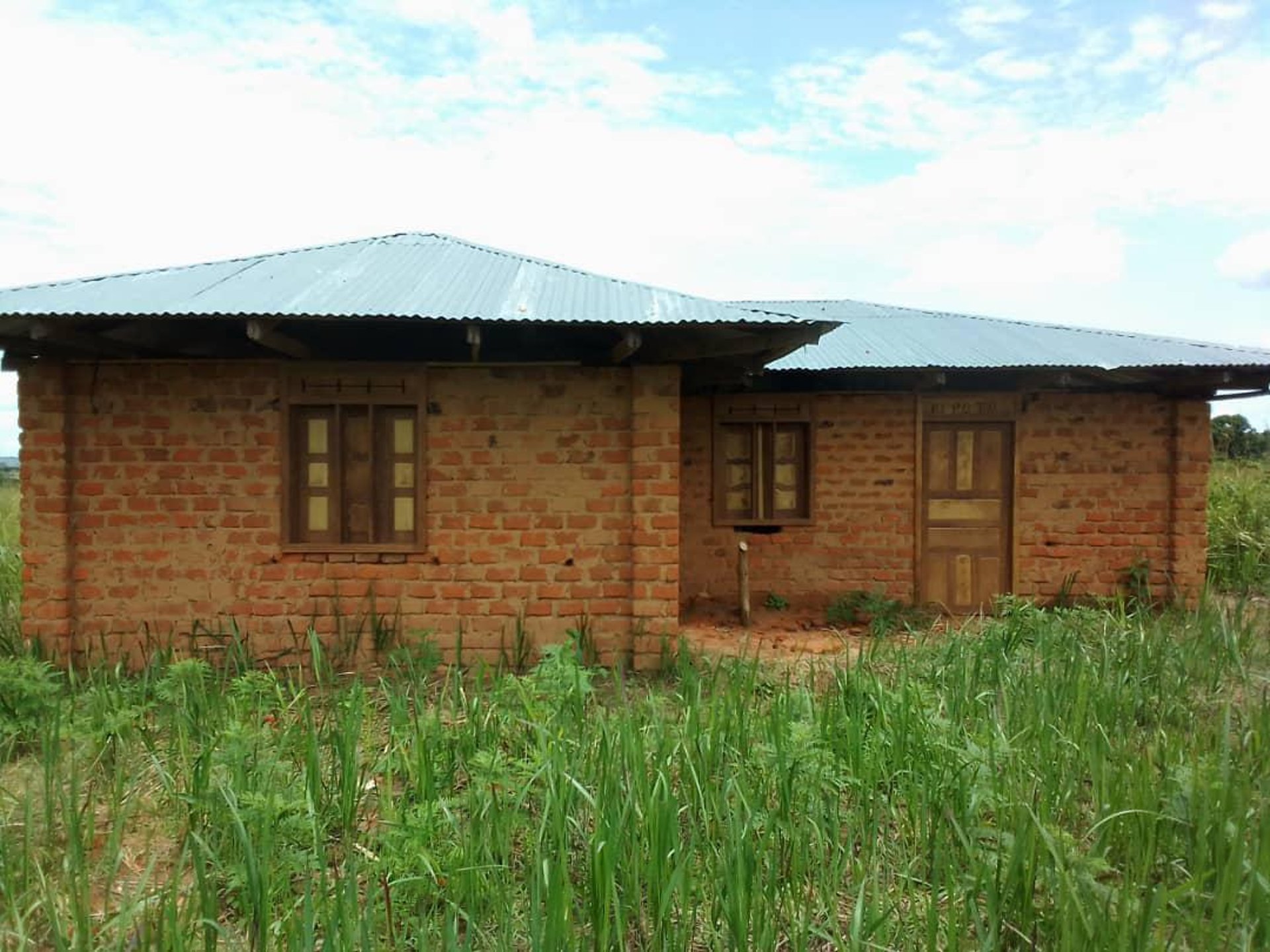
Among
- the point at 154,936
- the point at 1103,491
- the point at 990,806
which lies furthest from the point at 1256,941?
the point at 1103,491

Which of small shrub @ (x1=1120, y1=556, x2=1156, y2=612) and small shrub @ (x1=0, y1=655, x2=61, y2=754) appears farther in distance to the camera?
small shrub @ (x1=1120, y1=556, x2=1156, y2=612)

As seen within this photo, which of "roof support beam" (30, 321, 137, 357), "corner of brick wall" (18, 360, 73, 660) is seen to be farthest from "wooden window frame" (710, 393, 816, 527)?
"corner of brick wall" (18, 360, 73, 660)

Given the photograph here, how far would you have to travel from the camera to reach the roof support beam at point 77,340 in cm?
473

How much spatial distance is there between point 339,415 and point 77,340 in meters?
1.79

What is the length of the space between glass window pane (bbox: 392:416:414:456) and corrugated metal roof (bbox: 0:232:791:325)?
3.30 ft

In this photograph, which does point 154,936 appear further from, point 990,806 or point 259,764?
point 990,806

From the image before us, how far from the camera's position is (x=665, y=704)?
14.0ft

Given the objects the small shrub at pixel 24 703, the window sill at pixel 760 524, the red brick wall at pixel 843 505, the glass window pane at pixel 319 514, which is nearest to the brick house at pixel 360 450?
the glass window pane at pixel 319 514

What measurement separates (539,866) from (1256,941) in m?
2.24

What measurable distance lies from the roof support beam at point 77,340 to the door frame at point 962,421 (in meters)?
7.40

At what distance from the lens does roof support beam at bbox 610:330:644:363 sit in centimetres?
488

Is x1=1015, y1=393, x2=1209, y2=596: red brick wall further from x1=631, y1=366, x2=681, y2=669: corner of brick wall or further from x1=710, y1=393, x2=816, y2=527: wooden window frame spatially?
x1=631, y1=366, x2=681, y2=669: corner of brick wall

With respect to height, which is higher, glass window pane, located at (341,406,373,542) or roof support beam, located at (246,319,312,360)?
roof support beam, located at (246,319,312,360)

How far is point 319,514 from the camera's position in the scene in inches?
222
